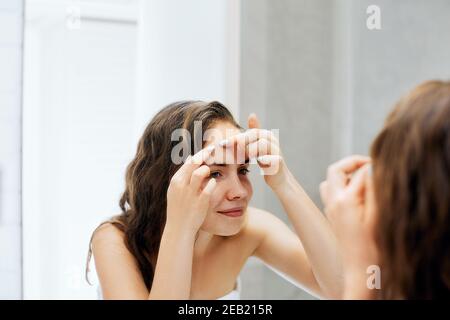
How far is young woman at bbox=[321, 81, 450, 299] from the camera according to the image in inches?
16.7

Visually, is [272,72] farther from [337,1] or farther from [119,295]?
[119,295]

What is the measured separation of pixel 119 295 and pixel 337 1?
739 millimetres

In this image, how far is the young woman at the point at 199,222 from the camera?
2.02 feet

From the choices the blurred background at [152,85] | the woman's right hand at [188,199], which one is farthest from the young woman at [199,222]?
the blurred background at [152,85]

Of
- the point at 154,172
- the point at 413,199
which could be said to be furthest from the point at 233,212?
the point at 413,199

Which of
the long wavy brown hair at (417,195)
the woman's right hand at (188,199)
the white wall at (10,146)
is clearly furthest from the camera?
the white wall at (10,146)

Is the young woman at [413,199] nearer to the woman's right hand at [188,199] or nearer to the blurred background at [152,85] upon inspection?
the woman's right hand at [188,199]

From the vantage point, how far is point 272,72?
1023 millimetres

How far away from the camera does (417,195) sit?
1.42 feet

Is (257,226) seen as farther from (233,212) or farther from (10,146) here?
(10,146)

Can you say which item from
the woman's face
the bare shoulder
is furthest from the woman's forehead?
the bare shoulder

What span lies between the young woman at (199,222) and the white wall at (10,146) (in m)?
0.20

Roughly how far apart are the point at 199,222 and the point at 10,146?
0.40 metres

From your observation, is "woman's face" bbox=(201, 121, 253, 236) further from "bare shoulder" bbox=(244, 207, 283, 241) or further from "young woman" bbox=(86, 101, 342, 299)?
"bare shoulder" bbox=(244, 207, 283, 241)
